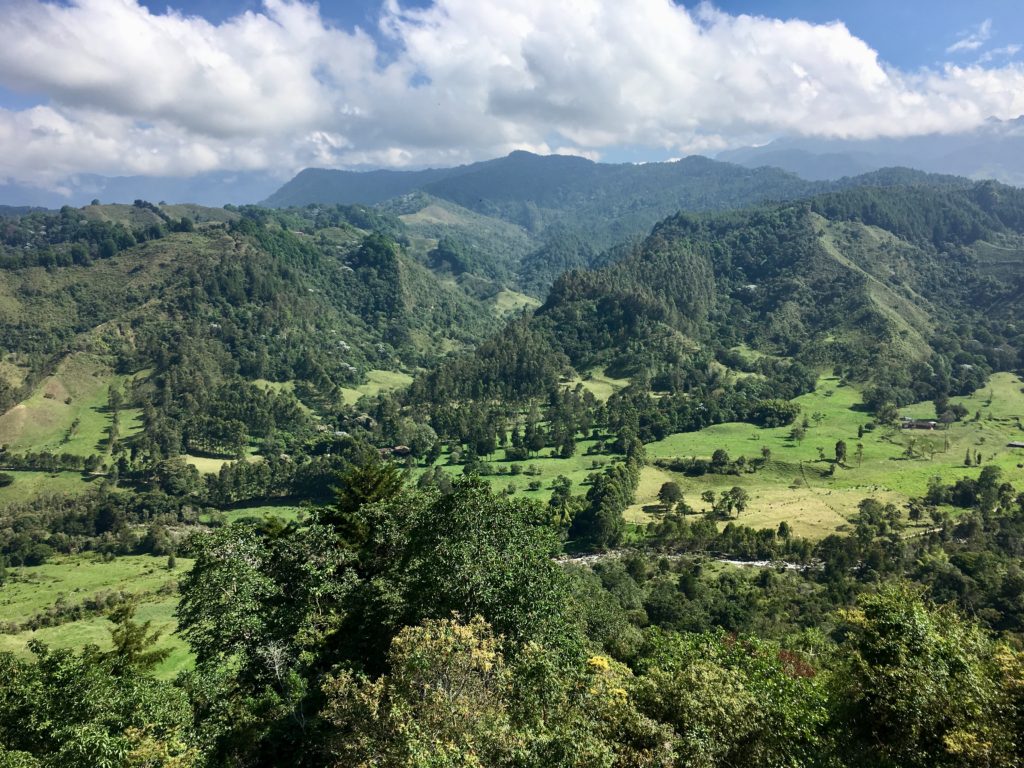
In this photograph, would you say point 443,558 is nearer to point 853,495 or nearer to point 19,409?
point 853,495

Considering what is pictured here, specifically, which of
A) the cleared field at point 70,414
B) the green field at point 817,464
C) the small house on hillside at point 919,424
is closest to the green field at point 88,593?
the green field at point 817,464

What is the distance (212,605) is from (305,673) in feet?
20.5

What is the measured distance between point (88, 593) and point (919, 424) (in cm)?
19528

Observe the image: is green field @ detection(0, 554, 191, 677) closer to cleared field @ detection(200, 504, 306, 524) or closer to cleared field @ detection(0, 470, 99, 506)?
cleared field @ detection(200, 504, 306, 524)

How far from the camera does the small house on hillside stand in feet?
527

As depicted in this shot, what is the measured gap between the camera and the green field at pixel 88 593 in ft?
232

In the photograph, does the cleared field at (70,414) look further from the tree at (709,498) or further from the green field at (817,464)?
the tree at (709,498)

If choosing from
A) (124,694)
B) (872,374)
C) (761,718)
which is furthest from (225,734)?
(872,374)

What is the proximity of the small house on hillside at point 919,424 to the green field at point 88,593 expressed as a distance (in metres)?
177

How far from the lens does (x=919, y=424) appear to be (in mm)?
161875

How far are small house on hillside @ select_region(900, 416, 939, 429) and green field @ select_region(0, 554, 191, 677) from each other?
582 ft

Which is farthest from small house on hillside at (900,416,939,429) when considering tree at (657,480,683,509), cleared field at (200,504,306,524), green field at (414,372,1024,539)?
cleared field at (200,504,306,524)

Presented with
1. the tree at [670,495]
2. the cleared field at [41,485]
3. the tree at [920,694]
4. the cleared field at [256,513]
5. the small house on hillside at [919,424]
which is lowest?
the cleared field at [256,513]

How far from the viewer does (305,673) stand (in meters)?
31.2
